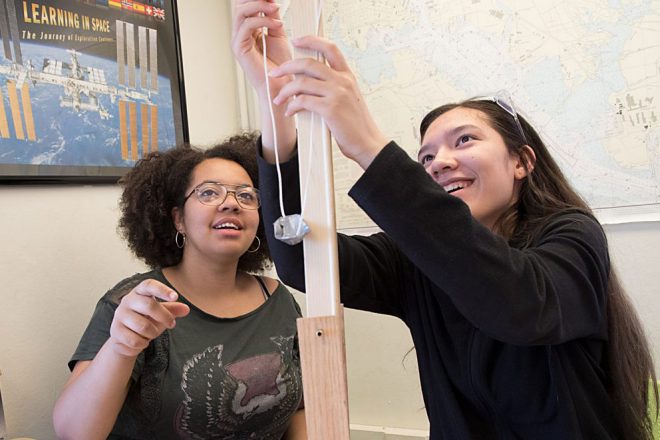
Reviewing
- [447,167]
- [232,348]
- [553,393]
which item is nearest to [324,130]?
[447,167]

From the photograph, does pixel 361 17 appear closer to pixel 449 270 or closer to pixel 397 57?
pixel 397 57

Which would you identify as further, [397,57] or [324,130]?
[397,57]

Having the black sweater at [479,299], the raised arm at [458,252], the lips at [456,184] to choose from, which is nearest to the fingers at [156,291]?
the black sweater at [479,299]

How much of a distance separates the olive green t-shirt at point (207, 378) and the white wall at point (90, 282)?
269mm

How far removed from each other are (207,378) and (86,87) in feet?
3.00

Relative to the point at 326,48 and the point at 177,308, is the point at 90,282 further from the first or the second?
the point at 326,48

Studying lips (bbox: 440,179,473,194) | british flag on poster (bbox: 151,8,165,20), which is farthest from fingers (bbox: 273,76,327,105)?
british flag on poster (bbox: 151,8,165,20)

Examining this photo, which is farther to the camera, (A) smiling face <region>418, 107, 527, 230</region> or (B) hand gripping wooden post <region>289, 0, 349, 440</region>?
(A) smiling face <region>418, 107, 527, 230</region>

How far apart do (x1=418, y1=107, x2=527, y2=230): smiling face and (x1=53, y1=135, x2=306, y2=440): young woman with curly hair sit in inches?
18.8

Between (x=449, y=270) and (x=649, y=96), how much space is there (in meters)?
1.28

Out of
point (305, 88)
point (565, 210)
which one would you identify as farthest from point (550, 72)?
point (305, 88)

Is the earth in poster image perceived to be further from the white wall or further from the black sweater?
the black sweater

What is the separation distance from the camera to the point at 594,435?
29.3 inches

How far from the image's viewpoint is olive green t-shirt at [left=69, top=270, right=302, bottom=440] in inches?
44.0
